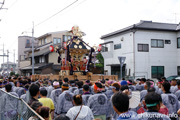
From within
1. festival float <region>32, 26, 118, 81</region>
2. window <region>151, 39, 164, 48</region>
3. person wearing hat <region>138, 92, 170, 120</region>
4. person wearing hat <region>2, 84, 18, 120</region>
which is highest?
window <region>151, 39, 164, 48</region>

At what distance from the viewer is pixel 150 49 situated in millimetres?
23609

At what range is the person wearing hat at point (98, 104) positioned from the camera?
5262 mm

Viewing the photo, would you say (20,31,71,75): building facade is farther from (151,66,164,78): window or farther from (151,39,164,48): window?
(151,66,164,78): window

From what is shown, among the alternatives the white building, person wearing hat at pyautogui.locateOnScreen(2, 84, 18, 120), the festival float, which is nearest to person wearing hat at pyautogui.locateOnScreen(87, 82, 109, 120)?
person wearing hat at pyautogui.locateOnScreen(2, 84, 18, 120)

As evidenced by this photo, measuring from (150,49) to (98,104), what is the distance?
19.7 m

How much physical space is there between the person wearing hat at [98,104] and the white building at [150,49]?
1766cm

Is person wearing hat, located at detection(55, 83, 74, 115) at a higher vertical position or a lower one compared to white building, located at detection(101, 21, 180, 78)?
lower

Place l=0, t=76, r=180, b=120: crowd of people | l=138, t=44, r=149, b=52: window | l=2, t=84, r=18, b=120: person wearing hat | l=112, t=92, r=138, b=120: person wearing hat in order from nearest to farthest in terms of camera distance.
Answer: l=112, t=92, r=138, b=120: person wearing hat → l=0, t=76, r=180, b=120: crowd of people → l=2, t=84, r=18, b=120: person wearing hat → l=138, t=44, r=149, b=52: window

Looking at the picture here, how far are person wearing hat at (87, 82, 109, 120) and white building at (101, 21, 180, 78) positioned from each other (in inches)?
695

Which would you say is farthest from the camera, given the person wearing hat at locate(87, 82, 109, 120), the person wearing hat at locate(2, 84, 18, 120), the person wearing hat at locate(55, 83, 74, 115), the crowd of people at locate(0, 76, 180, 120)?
the person wearing hat at locate(55, 83, 74, 115)

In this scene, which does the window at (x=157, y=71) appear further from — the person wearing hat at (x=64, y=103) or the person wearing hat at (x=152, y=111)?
the person wearing hat at (x=152, y=111)

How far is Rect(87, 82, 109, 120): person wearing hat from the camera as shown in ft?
17.3

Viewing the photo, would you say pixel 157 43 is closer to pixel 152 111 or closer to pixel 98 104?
pixel 98 104

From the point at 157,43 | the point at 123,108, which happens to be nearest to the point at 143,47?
the point at 157,43
